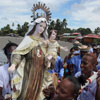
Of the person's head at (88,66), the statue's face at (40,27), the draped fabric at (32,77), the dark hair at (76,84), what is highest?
the statue's face at (40,27)

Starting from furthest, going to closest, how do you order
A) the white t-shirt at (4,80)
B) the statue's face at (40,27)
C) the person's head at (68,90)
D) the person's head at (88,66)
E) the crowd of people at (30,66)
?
the statue's face at (40,27) < the crowd of people at (30,66) < the white t-shirt at (4,80) < the person's head at (88,66) < the person's head at (68,90)

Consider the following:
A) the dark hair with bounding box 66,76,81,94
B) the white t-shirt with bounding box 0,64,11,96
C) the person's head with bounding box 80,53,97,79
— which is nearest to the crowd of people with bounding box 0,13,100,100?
the white t-shirt with bounding box 0,64,11,96

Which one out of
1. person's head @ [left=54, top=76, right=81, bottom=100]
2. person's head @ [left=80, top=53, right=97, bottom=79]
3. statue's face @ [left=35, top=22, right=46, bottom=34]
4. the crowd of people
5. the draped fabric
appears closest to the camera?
person's head @ [left=54, top=76, right=81, bottom=100]

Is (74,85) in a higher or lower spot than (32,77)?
higher

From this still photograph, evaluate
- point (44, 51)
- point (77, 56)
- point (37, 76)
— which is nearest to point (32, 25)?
point (44, 51)

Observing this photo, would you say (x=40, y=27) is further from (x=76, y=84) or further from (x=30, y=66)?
(x=76, y=84)

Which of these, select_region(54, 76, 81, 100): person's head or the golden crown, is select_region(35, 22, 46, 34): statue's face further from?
select_region(54, 76, 81, 100): person's head

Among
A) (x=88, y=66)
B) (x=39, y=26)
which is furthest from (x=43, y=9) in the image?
(x=88, y=66)

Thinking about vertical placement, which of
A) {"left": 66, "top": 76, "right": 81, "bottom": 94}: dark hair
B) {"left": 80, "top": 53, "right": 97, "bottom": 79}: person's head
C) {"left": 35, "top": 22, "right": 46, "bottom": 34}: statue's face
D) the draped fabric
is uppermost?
{"left": 35, "top": 22, "right": 46, "bottom": 34}: statue's face

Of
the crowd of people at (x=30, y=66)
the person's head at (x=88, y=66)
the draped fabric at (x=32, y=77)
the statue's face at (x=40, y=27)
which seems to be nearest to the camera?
the person's head at (x=88, y=66)

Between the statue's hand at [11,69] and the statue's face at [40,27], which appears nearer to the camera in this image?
the statue's hand at [11,69]

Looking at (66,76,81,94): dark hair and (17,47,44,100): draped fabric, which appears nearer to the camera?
(66,76,81,94): dark hair

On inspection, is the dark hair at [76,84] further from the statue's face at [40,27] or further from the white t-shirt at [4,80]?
the statue's face at [40,27]

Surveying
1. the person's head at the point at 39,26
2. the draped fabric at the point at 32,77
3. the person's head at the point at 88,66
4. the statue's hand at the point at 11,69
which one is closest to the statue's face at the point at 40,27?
the person's head at the point at 39,26
